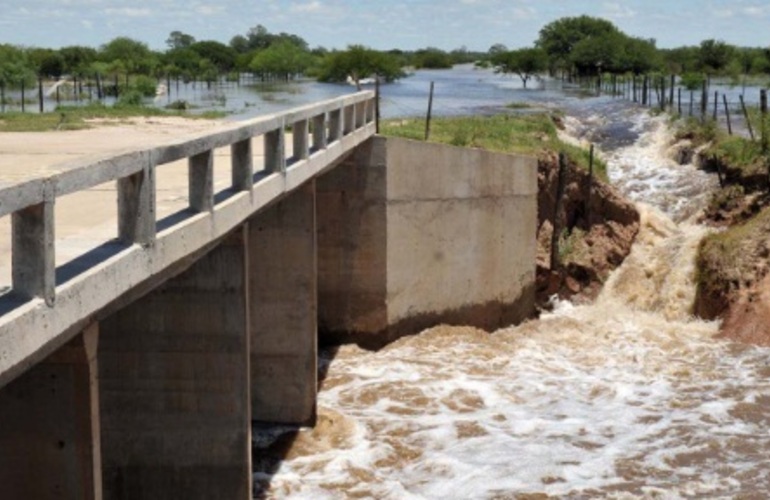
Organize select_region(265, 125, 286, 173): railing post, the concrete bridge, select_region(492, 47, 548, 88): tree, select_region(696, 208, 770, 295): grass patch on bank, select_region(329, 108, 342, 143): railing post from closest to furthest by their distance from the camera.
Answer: the concrete bridge < select_region(265, 125, 286, 173): railing post < select_region(329, 108, 342, 143): railing post < select_region(696, 208, 770, 295): grass patch on bank < select_region(492, 47, 548, 88): tree

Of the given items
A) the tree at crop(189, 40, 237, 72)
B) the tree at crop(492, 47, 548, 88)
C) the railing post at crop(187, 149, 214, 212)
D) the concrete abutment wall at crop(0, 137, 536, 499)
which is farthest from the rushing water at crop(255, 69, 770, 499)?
the tree at crop(189, 40, 237, 72)

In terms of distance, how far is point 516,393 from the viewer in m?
17.5

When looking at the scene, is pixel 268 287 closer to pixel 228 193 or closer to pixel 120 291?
pixel 228 193

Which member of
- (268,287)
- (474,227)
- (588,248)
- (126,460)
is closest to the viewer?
(126,460)

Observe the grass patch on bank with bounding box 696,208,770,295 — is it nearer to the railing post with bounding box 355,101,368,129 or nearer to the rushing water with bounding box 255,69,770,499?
the rushing water with bounding box 255,69,770,499

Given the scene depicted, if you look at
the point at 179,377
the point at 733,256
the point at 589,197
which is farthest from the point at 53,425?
the point at 589,197

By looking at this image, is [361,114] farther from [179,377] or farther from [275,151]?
[179,377]

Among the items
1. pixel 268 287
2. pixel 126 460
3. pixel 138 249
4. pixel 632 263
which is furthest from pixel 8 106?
pixel 138 249

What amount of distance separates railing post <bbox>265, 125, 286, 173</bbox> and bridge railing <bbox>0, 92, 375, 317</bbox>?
10 millimetres

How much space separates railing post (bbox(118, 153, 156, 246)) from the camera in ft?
22.5

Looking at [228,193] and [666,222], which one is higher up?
[228,193]

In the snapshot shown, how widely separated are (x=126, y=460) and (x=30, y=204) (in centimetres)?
660

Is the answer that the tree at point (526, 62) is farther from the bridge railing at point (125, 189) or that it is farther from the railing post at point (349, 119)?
the bridge railing at point (125, 189)

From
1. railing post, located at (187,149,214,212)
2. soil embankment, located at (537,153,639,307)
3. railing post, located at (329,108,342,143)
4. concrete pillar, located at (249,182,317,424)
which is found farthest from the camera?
soil embankment, located at (537,153,639,307)
